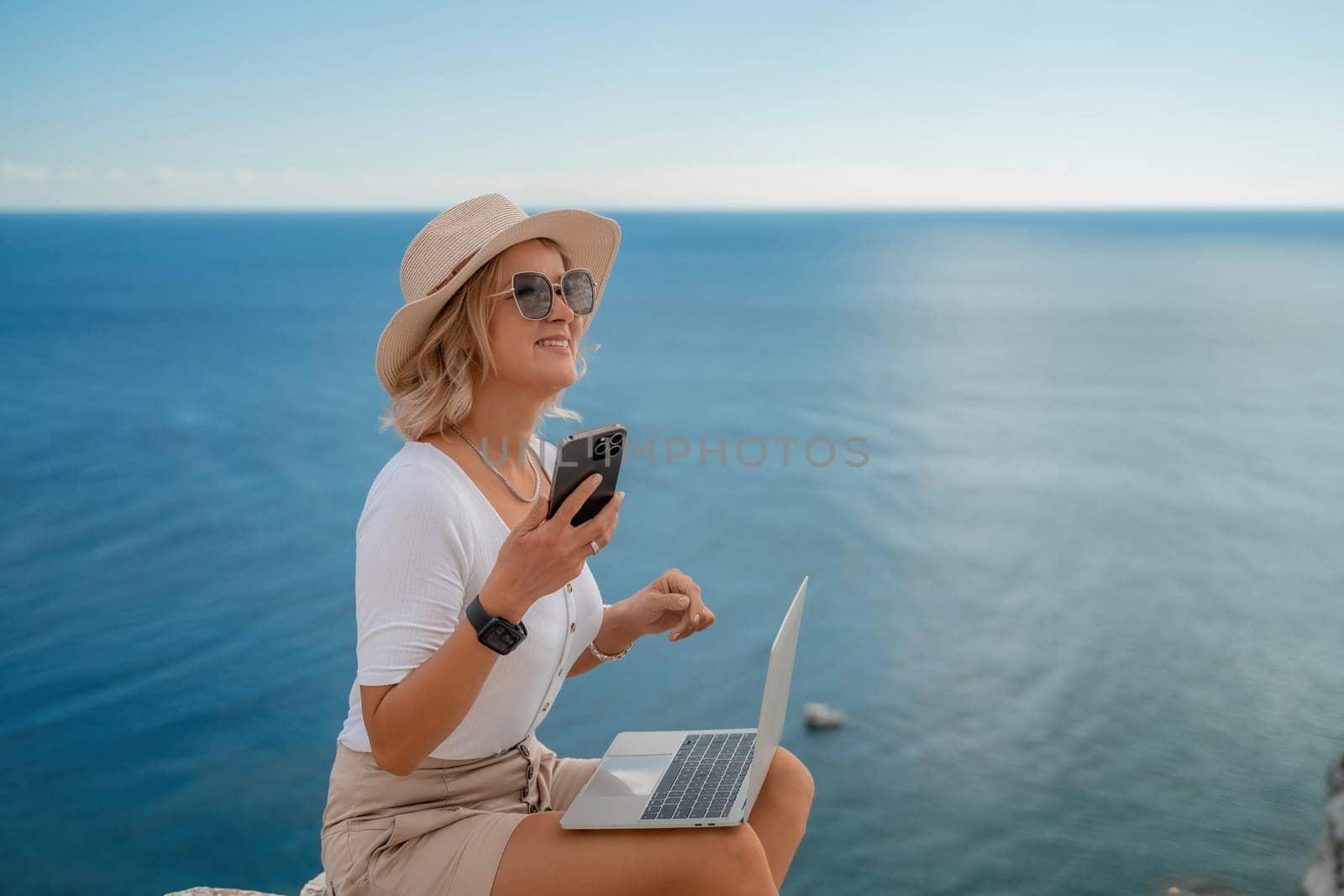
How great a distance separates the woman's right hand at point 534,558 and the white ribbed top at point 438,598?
7 cm

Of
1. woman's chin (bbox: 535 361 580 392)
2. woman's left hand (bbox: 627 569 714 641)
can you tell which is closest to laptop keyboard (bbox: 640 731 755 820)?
woman's left hand (bbox: 627 569 714 641)

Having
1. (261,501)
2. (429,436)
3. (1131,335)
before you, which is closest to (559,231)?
(429,436)

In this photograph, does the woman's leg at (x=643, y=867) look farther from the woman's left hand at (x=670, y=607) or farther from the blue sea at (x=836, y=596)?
the blue sea at (x=836, y=596)

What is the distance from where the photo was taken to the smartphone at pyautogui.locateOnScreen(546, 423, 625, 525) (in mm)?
1587

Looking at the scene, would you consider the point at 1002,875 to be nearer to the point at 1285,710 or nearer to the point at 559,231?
the point at 1285,710

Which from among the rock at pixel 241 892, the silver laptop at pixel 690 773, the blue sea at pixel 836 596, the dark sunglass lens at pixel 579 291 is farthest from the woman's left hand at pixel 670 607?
the blue sea at pixel 836 596

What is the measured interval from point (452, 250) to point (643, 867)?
110 cm

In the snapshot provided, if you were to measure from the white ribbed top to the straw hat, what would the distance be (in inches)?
7.9

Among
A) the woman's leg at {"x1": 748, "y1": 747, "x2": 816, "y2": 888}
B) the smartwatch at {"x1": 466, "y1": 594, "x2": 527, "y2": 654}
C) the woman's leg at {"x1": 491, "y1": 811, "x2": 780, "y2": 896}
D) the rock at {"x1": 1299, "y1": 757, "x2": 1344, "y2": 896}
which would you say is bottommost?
the rock at {"x1": 1299, "y1": 757, "x2": 1344, "y2": 896}

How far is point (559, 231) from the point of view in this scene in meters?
2.10

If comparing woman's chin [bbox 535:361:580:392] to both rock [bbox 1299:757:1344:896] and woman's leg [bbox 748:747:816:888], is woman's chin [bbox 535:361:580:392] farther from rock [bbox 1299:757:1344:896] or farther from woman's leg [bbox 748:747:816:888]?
rock [bbox 1299:757:1344:896]

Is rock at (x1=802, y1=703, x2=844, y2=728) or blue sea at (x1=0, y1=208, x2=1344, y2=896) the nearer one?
blue sea at (x1=0, y1=208, x2=1344, y2=896)

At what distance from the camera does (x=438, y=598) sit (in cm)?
173

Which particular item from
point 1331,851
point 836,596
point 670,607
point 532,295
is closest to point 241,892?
point 670,607
